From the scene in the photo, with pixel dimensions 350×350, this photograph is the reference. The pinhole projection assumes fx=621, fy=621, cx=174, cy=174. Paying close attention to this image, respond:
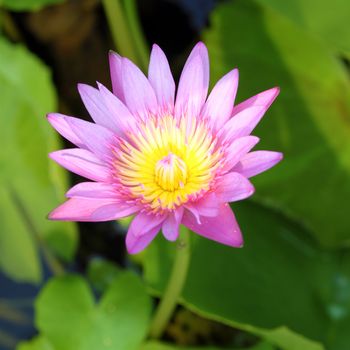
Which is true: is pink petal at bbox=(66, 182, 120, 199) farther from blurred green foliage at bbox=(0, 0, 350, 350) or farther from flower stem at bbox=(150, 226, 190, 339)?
blurred green foliage at bbox=(0, 0, 350, 350)

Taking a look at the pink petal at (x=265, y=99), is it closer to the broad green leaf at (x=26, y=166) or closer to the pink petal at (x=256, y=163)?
the pink petal at (x=256, y=163)

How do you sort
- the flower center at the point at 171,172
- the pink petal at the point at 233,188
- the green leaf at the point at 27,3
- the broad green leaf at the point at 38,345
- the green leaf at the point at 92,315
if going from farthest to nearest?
the green leaf at the point at 27,3 < the broad green leaf at the point at 38,345 < the green leaf at the point at 92,315 < the flower center at the point at 171,172 < the pink petal at the point at 233,188

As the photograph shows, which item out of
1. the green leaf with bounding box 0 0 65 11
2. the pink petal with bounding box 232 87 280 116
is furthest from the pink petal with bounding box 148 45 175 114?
the green leaf with bounding box 0 0 65 11

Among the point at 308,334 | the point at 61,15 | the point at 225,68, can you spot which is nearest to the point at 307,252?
the point at 308,334

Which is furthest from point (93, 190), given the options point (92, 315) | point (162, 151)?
point (92, 315)

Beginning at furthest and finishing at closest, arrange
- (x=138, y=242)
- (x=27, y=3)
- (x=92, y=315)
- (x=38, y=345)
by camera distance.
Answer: (x=27, y=3), (x=38, y=345), (x=92, y=315), (x=138, y=242)

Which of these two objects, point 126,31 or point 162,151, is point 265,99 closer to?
point 162,151

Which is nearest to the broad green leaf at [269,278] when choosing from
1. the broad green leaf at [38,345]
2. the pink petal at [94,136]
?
the broad green leaf at [38,345]
